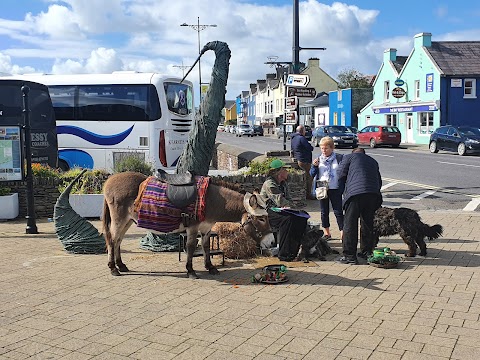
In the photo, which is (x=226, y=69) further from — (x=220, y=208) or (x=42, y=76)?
(x=42, y=76)

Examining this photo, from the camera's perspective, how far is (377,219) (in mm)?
7996

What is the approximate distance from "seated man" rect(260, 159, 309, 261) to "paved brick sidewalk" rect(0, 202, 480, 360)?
0.53 metres

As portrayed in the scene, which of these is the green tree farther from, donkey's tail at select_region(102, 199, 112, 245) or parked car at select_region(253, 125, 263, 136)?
donkey's tail at select_region(102, 199, 112, 245)

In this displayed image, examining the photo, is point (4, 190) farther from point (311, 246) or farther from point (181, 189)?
point (311, 246)

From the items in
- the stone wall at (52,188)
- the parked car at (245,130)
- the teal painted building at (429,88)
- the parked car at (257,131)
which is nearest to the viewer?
the stone wall at (52,188)

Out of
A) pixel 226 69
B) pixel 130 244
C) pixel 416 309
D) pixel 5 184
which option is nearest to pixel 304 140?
pixel 226 69

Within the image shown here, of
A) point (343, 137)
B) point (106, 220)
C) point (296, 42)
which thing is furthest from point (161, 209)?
point (343, 137)

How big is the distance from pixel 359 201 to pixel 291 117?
25.1 feet

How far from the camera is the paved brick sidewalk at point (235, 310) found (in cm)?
459

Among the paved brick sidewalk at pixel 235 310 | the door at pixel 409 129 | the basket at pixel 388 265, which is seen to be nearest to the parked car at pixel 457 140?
the door at pixel 409 129

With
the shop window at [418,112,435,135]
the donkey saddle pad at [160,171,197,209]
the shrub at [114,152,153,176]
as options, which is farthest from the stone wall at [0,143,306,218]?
the shop window at [418,112,435,135]

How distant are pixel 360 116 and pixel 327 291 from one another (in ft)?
162

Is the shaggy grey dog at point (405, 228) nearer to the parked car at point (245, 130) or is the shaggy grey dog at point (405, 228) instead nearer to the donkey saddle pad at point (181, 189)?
the donkey saddle pad at point (181, 189)

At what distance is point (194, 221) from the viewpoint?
6762mm
